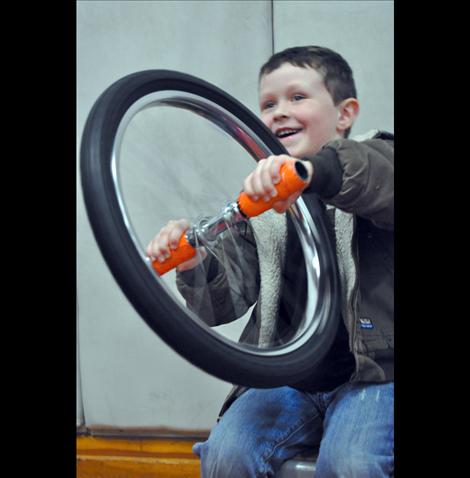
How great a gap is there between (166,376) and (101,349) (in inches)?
4.4

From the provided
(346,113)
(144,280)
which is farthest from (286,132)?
(144,280)

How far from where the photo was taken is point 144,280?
0.64 metres

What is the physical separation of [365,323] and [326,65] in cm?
36

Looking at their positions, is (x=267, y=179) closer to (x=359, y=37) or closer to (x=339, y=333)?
(x=339, y=333)

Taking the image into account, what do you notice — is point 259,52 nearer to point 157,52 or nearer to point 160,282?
point 157,52

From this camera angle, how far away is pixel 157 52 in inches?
43.9

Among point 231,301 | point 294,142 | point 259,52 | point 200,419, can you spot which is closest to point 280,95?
point 294,142

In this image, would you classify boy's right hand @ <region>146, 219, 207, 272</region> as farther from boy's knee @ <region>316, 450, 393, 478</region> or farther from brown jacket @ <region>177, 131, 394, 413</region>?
boy's knee @ <region>316, 450, 393, 478</region>

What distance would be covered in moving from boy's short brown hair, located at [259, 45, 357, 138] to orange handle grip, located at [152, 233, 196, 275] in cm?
32

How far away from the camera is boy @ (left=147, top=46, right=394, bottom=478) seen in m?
0.75

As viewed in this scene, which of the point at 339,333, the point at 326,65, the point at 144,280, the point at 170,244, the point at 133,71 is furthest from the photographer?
the point at 133,71

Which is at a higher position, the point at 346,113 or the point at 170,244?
the point at 346,113

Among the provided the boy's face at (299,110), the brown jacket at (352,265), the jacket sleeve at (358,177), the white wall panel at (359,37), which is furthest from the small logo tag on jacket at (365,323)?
the white wall panel at (359,37)

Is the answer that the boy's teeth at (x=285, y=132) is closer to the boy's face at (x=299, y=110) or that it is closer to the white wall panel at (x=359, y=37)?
the boy's face at (x=299, y=110)
